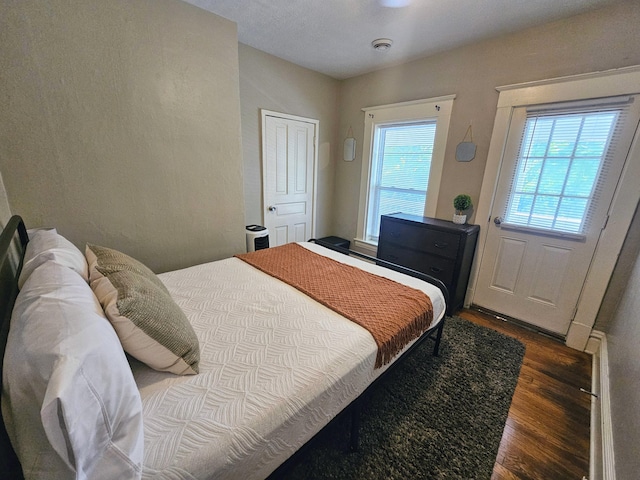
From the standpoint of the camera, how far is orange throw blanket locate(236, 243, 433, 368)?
132 cm

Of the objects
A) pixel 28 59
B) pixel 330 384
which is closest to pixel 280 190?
pixel 28 59

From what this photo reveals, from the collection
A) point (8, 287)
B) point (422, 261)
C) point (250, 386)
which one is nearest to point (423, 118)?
point (422, 261)

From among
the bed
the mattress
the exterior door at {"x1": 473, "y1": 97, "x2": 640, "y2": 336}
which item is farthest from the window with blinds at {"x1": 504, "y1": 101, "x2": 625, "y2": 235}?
the mattress

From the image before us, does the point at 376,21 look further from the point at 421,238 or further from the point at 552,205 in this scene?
the point at 552,205

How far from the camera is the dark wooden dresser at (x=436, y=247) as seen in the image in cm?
244

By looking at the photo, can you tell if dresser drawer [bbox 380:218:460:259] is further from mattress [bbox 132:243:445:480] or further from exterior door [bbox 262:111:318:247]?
mattress [bbox 132:243:445:480]

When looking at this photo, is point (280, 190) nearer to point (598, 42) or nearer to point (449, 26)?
point (449, 26)

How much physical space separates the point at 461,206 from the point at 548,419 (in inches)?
68.8

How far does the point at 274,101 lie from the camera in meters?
2.98

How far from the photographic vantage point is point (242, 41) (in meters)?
2.57

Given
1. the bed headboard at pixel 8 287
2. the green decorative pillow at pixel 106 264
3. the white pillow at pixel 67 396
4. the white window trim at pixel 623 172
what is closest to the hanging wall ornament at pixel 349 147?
the white window trim at pixel 623 172

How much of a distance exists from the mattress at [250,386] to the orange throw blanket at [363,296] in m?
0.08

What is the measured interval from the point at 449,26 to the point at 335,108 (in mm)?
1736

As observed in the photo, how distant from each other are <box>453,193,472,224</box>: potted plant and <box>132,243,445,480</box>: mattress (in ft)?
6.27
